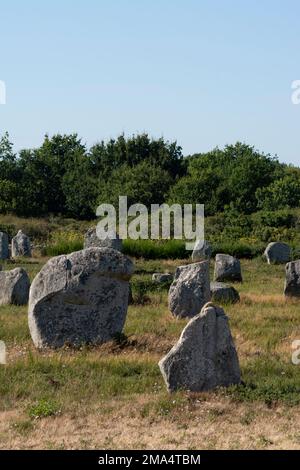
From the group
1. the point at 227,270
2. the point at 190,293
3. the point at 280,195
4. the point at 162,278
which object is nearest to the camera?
the point at 190,293

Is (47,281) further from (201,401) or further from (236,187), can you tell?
(236,187)

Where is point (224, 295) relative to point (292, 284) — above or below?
below

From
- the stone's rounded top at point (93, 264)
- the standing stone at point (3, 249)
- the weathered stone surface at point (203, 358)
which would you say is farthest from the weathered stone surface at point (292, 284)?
the standing stone at point (3, 249)

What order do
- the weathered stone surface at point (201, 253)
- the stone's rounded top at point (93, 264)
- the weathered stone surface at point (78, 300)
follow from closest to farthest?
the weathered stone surface at point (78, 300)
the stone's rounded top at point (93, 264)
the weathered stone surface at point (201, 253)

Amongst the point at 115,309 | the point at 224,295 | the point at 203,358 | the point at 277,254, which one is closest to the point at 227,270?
the point at 224,295

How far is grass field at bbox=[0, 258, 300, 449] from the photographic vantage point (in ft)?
33.9

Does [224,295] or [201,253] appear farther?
[201,253]

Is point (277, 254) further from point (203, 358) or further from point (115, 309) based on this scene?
point (203, 358)

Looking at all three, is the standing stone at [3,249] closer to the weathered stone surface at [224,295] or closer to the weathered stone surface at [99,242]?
the weathered stone surface at [99,242]

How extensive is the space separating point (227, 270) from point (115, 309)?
12460mm

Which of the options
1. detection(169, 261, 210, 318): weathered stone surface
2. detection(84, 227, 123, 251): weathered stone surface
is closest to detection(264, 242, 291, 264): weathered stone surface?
detection(84, 227, 123, 251): weathered stone surface

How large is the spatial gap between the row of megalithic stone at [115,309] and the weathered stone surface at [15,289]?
3cm

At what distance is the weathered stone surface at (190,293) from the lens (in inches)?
803

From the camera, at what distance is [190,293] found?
2052 centimetres
